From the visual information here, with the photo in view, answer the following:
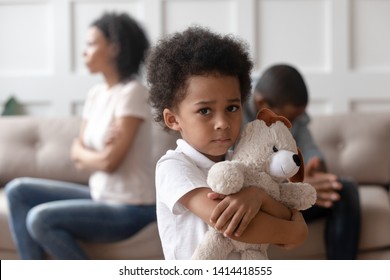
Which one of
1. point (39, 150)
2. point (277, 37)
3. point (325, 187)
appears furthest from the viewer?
point (277, 37)

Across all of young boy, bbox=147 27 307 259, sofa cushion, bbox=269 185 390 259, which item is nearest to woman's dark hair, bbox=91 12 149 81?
sofa cushion, bbox=269 185 390 259

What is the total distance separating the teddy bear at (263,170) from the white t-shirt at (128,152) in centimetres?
87

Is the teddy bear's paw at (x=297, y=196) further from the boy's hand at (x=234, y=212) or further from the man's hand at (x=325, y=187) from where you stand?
the man's hand at (x=325, y=187)

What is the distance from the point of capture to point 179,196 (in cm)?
63

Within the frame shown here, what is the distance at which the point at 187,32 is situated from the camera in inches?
25.7

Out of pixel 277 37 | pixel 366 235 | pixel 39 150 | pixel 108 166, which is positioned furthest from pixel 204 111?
pixel 277 37

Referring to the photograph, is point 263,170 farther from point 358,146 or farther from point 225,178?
point 358,146

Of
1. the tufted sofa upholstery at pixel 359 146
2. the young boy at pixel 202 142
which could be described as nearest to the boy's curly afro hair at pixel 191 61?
the young boy at pixel 202 142

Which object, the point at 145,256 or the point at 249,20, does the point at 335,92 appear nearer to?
the point at 249,20

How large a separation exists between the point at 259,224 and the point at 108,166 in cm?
91

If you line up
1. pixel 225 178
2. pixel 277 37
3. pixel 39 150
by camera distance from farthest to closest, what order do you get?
pixel 277 37 < pixel 39 150 < pixel 225 178

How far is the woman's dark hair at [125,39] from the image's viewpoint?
155 centimetres
